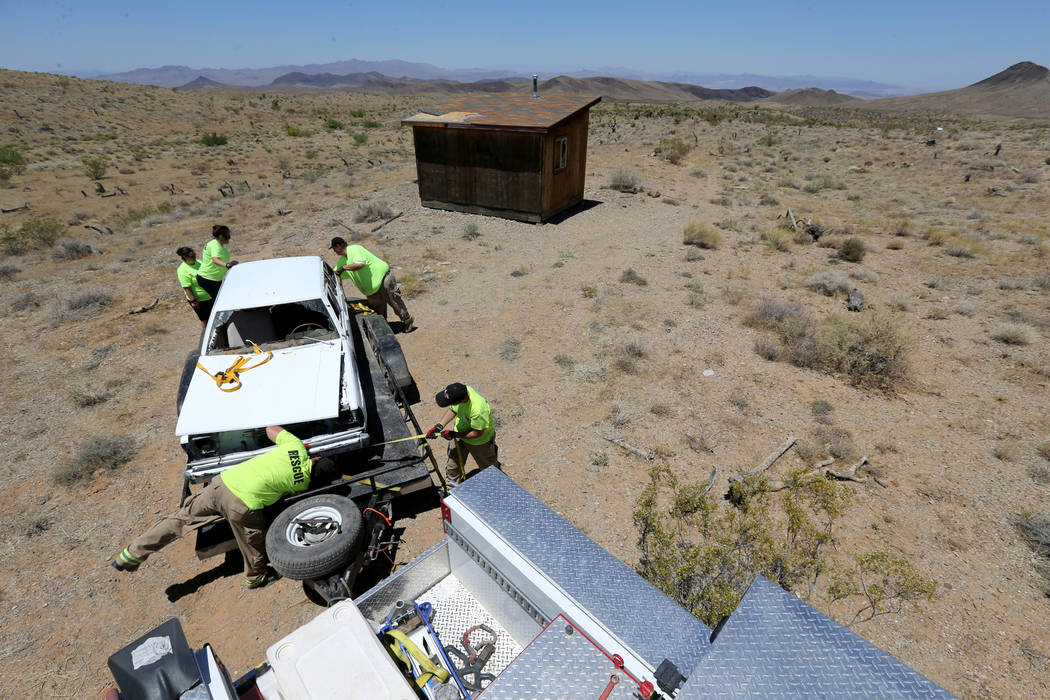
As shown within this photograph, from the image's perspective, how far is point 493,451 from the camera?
17.3 feet

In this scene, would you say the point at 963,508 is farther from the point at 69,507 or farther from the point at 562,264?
the point at 69,507

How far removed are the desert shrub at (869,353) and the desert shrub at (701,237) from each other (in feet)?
18.5

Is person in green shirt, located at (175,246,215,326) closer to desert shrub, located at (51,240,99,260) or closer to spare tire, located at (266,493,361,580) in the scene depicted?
spare tire, located at (266,493,361,580)

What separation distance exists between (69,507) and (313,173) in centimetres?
1997

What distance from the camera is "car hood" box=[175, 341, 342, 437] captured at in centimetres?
455

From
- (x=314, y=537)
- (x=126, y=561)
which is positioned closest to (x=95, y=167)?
(x=126, y=561)

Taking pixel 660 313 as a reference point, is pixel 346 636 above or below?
above

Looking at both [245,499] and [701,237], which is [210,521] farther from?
[701,237]

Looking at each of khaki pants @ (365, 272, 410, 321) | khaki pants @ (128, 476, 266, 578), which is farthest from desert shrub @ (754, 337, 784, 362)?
khaki pants @ (128, 476, 266, 578)

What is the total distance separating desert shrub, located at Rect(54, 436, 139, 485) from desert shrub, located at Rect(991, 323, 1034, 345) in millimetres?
14470

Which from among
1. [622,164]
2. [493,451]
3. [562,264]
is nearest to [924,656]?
[493,451]

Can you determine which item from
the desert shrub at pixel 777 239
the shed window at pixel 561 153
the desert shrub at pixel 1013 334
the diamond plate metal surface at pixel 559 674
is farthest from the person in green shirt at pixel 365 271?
the desert shrub at pixel 1013 334

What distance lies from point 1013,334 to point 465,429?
10.4m

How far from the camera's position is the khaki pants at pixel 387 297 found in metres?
8.44
